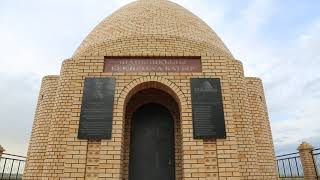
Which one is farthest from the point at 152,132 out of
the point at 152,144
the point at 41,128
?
the point at 41,128

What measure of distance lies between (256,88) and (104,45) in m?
4.23

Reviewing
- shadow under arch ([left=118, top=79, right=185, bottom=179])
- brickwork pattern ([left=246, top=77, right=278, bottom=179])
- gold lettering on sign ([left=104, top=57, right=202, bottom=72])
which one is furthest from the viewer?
brickwork pattern ([left=246, top=77, right=278, bottom=179])

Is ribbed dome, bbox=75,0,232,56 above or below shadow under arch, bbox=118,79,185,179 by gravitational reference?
above

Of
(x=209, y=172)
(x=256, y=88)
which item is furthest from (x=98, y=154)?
(x=256, y=88)

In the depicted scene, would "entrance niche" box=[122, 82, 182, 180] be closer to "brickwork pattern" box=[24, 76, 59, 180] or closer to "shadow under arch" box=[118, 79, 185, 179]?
"shadow under arch" box=[118, 79, 185, 179]

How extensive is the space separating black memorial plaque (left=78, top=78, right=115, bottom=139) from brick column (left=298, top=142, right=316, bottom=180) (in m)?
7.44

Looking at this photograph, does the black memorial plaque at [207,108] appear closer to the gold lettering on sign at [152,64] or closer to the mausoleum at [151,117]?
the mausoleum at [151,117]

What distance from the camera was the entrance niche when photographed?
5281mm

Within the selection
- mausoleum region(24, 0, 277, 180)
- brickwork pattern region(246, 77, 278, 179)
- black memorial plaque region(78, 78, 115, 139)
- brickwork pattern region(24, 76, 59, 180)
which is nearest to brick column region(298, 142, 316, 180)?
brickwork pattern region(246, 77, 278, 179)

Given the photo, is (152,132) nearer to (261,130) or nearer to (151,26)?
(261,130)

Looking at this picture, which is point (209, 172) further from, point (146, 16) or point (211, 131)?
point (146, 16)

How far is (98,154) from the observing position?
4.35 meters

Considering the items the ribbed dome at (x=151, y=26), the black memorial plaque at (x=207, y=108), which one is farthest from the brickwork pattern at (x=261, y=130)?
the black memorial plaque at (x=207, y=108)

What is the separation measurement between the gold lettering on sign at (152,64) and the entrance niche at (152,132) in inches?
14.8
